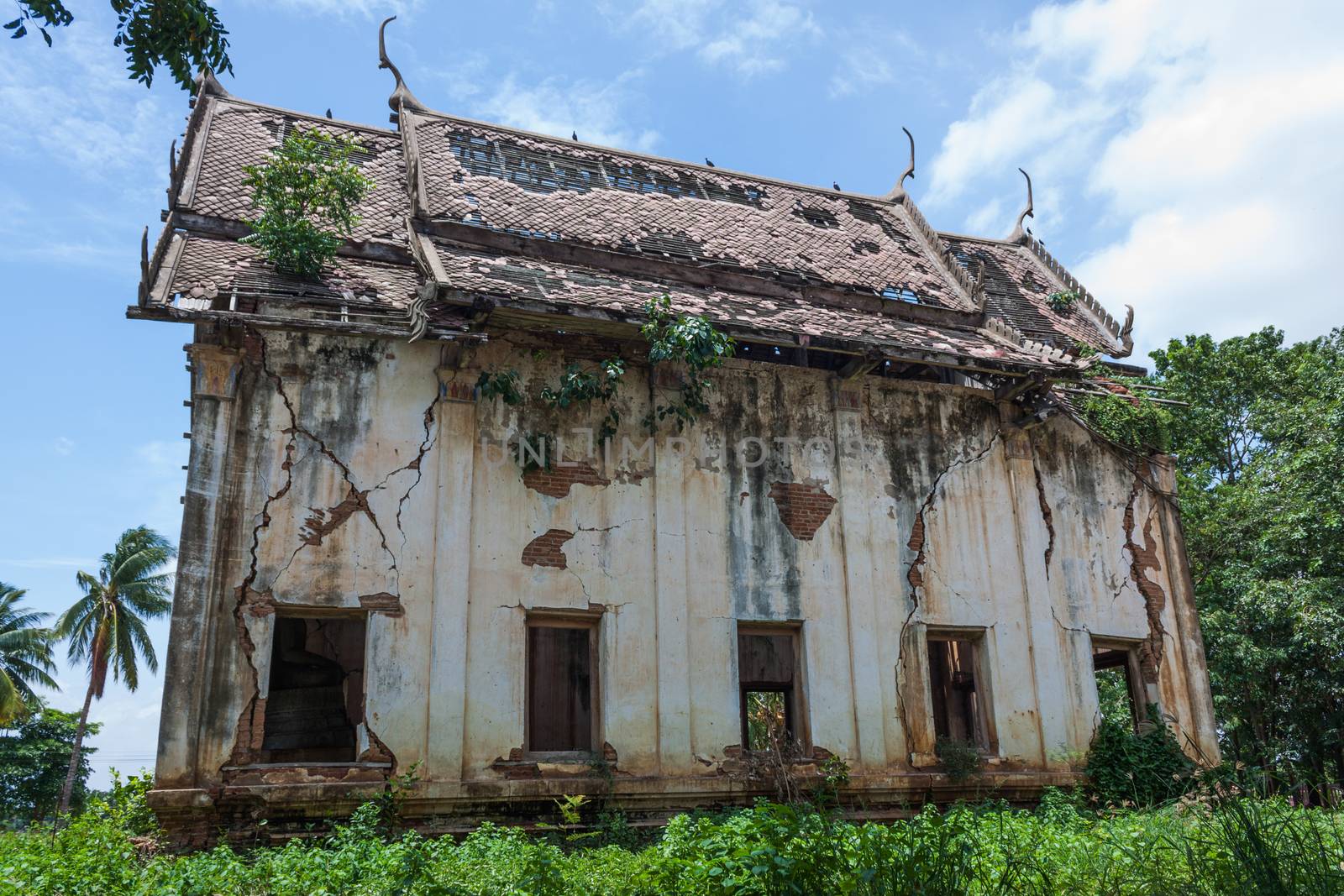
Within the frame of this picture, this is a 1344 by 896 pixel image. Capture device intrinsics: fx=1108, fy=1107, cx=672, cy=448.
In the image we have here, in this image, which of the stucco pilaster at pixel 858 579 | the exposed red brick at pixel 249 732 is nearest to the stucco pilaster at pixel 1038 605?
the stucco pilaster at pixel 858 579

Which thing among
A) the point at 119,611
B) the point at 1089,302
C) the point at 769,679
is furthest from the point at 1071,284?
the point at 119,611

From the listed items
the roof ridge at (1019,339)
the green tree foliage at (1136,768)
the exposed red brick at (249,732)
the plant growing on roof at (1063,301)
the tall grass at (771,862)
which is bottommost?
the tall grass at (771,862)

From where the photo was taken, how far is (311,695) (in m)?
10.9

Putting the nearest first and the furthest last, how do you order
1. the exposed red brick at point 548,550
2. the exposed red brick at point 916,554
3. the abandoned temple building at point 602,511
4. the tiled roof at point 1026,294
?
the abandoned temple building at point 602,511 < the exposed red brick at point 548,550 < the exposed red brick at point 916,554 < the tiled roof at point 1026,294

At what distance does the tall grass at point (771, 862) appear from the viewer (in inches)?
211

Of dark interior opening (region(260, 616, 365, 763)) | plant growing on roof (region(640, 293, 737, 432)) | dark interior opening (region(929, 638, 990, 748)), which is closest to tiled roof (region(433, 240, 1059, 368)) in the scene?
plant growing on roof (region(640, 293, 737, 432))

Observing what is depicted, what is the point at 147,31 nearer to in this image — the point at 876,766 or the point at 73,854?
the point at 73,854

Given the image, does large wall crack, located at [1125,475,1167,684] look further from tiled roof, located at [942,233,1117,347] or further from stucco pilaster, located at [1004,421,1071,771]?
tiled roof, located at [942,233,1117,347]

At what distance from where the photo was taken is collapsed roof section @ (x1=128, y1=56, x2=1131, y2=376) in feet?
33.3

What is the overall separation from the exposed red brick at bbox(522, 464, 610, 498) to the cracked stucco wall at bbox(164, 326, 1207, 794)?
0.02 m

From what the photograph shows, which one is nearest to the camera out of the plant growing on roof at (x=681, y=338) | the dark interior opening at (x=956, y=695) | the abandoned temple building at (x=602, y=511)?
the abandoned temple building at (x=602, y=511)

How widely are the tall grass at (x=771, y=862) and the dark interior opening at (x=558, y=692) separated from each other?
6416 mm

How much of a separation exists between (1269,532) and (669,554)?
1339 cm

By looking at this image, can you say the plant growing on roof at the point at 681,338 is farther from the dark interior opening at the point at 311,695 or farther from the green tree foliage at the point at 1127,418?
the green tree foliage at the point at 1127,418
